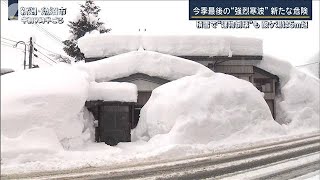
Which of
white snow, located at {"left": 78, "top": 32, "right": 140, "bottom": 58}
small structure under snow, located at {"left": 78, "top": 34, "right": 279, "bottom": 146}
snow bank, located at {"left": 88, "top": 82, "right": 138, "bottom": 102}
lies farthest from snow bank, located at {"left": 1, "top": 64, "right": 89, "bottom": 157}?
white snow, located at {"left": 78, "top": 32, "right": 140, "bottom": 58}

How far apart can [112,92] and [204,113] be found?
429 cm

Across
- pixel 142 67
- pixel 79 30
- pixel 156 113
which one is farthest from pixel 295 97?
pixel 79 30

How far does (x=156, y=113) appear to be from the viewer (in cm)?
1566

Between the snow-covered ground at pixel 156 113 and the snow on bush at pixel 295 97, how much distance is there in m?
0.06

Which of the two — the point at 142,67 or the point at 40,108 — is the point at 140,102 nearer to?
the point at 142,67

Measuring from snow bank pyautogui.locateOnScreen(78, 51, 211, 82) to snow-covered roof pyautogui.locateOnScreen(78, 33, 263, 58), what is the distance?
251 cm

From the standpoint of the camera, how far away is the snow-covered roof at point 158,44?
21.5m

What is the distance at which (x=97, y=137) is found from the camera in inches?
610

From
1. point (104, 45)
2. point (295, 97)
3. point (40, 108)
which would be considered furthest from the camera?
point (295, 97)

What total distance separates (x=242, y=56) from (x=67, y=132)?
14322 millimetres

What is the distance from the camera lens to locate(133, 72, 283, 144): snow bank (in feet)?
48.0

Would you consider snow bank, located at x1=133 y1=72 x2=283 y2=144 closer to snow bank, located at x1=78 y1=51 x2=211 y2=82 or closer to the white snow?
snow bank, located at x1=78 y1=51 x2=211 y2=82

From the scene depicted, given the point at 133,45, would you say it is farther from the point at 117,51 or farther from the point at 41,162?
the point at 41,162

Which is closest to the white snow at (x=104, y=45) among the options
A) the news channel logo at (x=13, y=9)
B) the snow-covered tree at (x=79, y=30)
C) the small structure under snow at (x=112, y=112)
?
the snow-covered tree at (x=79, y=30)
